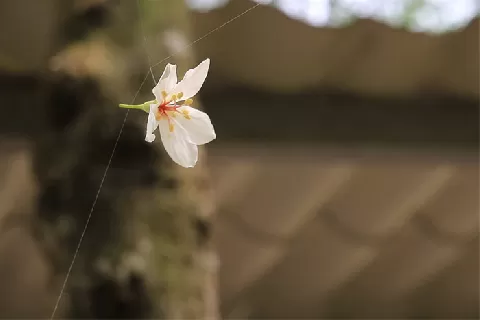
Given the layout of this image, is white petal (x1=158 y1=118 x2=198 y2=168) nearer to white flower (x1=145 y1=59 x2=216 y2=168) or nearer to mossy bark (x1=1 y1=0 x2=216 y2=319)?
white flower (x1=145 y1=59 x2=216 y2=168)

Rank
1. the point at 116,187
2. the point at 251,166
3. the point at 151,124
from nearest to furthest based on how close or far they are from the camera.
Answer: the point at 151,124
the point at 116,187
the point at 251,166

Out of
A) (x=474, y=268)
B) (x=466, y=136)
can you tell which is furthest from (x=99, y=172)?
(x=474, y=268)

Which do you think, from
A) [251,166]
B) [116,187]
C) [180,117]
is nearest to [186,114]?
[180,117]

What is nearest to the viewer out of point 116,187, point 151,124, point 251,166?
point 151,124

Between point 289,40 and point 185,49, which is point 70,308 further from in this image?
point 289,40

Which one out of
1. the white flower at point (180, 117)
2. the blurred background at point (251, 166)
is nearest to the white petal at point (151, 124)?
the white flower at point (180, 117)

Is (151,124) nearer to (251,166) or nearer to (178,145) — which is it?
(178,145)
